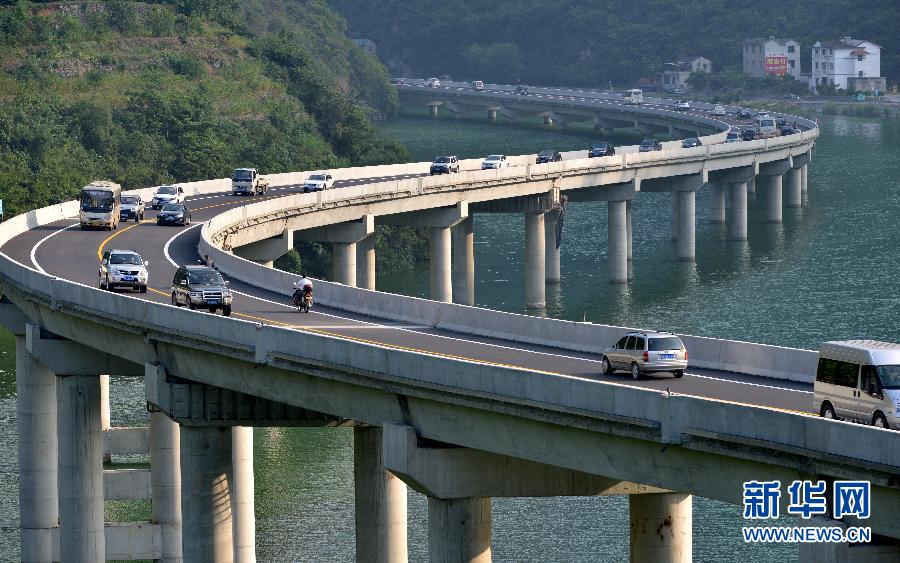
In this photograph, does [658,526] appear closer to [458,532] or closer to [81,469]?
[458,532]

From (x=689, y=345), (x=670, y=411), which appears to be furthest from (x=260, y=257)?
(x=670, y=411)

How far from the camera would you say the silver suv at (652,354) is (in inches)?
2095

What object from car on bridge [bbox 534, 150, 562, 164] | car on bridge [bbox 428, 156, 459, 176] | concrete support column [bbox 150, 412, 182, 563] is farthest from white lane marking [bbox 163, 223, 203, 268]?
car on bridge [bbox 534, 150, 562, 164]

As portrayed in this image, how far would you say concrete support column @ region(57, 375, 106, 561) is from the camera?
251 ft

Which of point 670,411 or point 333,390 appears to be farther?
point 333,390

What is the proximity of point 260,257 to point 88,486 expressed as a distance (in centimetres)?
3938

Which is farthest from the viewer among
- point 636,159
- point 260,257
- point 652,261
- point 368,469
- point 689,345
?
point 652,261

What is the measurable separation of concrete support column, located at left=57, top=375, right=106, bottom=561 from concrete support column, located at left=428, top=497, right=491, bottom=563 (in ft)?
93.2

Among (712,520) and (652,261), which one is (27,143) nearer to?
(652,261)

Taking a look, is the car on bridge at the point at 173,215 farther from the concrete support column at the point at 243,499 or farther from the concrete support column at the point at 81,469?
the concrete support column at the point at 243,499

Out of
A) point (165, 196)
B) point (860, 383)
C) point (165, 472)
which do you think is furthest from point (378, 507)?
point (165, 196)

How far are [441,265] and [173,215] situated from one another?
29.4m

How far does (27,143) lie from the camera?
174 meters

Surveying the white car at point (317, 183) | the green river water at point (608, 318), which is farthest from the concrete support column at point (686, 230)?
the white car at point (317, 183)
